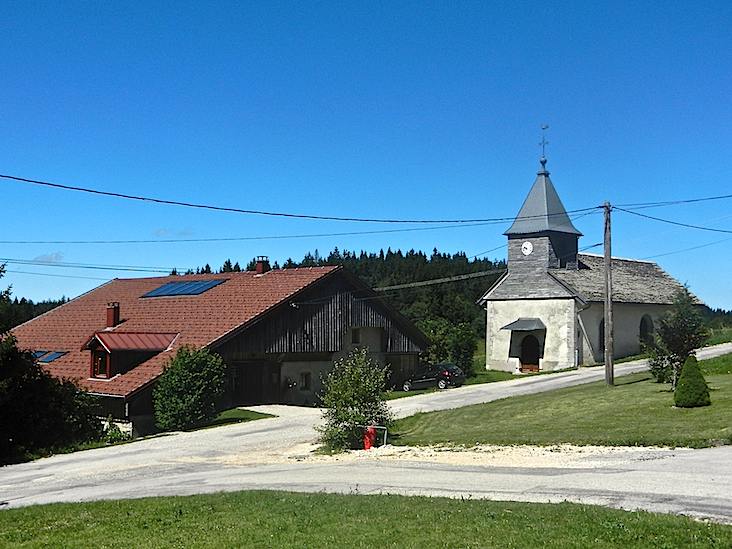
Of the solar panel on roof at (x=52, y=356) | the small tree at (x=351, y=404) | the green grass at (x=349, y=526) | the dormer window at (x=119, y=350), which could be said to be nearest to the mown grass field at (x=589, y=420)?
the small tree at (x=351, y=404)

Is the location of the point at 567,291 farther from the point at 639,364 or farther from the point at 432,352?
the point at 432,352

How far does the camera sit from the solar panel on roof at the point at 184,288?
43.4 metres

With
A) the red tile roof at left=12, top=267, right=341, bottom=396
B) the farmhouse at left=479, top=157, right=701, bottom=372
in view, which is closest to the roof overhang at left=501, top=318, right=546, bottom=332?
the farmhouse at left=479, top=157, right=701, bottom=372

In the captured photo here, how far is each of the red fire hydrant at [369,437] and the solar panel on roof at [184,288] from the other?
2094 cm

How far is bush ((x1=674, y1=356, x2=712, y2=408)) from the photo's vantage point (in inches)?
955

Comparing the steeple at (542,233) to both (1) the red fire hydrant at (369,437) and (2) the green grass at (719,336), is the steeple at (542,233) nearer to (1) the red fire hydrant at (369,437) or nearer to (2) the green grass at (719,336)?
(2) the green grass at (719,336)

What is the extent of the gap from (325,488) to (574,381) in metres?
27.0

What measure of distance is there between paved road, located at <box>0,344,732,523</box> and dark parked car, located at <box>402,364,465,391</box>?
15.3 meters

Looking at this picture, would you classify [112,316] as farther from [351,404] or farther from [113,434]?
[351,404]

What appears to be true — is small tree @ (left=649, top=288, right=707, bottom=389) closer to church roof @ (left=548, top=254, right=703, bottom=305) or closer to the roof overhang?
church roof @ (left=548, top=254, right=703, bottom=305)

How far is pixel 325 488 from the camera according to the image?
1625 centimetres

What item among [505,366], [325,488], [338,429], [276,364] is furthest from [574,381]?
[325,488]

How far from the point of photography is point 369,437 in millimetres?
24203

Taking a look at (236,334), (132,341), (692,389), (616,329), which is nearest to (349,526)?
(692,389)
